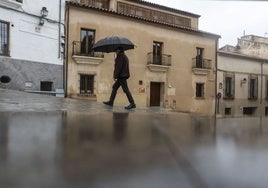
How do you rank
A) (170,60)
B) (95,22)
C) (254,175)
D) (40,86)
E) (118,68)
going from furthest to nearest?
(170,60)
(95,22)
(40,86)
(118,68)
(254,175)

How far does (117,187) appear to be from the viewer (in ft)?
1.99

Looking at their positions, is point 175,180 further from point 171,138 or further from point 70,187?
point 171,138

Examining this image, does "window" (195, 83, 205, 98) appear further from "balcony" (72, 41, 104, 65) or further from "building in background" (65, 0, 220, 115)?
"balcony" (72, 41, 104, 65)

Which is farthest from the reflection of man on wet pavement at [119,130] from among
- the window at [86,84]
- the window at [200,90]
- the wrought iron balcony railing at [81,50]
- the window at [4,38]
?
the window at [200,90]

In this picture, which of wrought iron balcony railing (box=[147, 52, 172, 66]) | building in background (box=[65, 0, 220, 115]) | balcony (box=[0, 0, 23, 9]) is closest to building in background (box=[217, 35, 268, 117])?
building in background (box=[65, 0, 220, 115])

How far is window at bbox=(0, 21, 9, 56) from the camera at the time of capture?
10352mm

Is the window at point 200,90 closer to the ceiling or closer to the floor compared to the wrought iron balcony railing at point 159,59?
closer to the floor

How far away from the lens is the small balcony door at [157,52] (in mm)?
15491

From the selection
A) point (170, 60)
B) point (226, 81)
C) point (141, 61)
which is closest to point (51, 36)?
point (141, 61)

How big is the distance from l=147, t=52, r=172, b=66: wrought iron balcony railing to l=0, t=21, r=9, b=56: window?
6716mm

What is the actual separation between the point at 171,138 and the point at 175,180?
1.58ft

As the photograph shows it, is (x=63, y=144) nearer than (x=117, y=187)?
No

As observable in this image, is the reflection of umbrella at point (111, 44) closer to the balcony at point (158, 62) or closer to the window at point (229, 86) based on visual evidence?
the balcony at point (158, 62)

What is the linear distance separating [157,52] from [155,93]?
204cm
